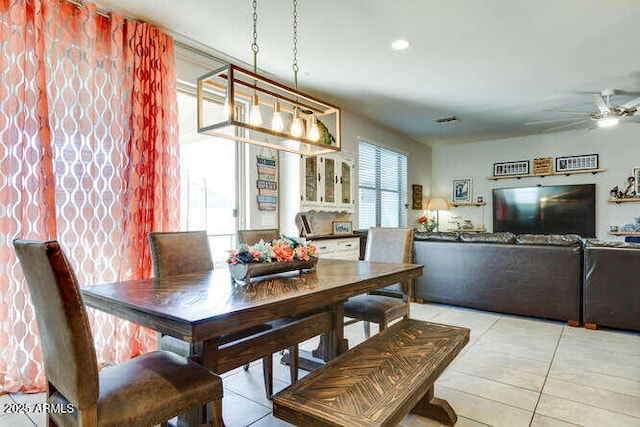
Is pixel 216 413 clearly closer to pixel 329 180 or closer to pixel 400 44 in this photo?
pixel 400 44

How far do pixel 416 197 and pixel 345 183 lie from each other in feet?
9.59

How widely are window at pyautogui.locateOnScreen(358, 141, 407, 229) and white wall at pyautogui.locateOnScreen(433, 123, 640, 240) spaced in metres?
1.57

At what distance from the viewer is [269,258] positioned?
1990 mm

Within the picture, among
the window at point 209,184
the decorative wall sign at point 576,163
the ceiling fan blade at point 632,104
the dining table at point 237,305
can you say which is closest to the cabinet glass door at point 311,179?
the window at point 209,184

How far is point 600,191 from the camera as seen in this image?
6414 millimetres

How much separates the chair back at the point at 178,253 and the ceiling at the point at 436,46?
5.72ft

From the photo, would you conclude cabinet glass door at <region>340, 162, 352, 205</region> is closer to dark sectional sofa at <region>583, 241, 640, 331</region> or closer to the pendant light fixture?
the pendant light fixture

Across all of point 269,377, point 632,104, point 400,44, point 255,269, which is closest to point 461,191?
point 632,104

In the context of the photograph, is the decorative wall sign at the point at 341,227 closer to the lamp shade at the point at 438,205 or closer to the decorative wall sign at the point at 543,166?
the lamp shade at the point at 438,205

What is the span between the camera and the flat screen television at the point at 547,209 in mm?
6457

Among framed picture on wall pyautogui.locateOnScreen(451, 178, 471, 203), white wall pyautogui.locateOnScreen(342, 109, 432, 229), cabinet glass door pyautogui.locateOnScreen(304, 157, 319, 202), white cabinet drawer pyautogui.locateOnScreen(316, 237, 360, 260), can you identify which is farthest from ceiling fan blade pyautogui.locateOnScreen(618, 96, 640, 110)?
cabinet glass door pyautogui.locateOnScreen(304, 157, 319, 202)

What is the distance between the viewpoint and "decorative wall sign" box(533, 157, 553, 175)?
271 inches

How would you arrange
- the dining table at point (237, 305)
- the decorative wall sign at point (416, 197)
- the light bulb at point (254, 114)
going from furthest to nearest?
the decorative wall sign at point (416, 197)
the light bulb at point (254, 114)
the dining table at point (237, 305)

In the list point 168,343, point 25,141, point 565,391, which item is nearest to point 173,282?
point 168,343
